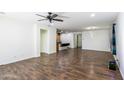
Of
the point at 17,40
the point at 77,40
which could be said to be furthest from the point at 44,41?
the point at 77,40

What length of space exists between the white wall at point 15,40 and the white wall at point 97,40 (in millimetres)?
7170

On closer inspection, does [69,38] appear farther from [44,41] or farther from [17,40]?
[17,40]

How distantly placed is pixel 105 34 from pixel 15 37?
8512 millimetres

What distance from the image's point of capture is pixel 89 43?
1136cm

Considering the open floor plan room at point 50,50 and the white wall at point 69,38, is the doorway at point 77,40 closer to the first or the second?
the white wall at point 69,38

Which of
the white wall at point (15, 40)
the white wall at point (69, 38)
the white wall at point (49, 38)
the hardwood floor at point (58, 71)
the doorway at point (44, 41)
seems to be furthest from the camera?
the white wall at point (69, 38)

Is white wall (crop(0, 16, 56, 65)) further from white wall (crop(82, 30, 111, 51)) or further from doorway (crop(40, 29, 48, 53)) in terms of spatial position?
white wall (crop(82, 30, 111, 51))

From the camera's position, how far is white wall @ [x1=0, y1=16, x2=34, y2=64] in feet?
15.7

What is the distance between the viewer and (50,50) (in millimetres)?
8281

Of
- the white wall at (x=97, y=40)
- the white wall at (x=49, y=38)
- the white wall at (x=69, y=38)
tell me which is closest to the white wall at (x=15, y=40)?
the white wall at (x=49, y=38)

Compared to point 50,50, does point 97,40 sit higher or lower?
higher

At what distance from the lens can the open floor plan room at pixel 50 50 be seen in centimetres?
345

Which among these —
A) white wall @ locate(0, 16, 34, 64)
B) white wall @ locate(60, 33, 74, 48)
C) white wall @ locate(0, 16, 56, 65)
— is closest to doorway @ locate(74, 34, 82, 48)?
white wall @ locate(60, 33, 74, 48)

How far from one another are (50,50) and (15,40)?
3.41m
